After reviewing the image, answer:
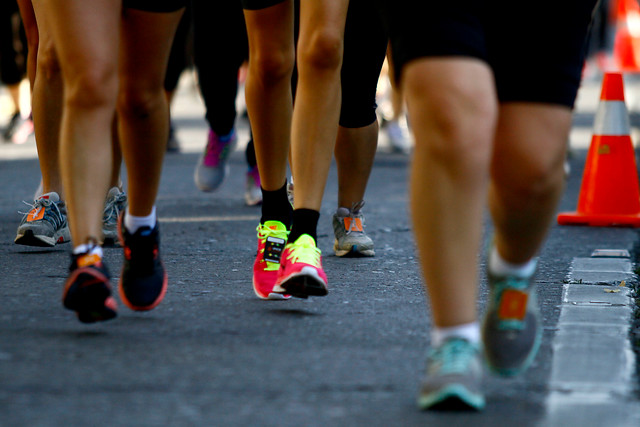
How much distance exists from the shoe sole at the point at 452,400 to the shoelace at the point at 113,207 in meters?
2.78

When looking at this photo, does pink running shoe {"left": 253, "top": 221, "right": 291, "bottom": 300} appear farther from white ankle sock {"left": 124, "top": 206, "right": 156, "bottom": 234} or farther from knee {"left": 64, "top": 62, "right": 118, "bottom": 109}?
knee {"left": 64, "top": 62, "right": 118, "bottom": 109}

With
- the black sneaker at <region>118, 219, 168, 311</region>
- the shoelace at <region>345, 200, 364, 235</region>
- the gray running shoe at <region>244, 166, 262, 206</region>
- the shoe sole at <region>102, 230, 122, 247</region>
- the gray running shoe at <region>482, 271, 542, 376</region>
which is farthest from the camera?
the gray running shoe at <region>244, 166, 262, 206</region>

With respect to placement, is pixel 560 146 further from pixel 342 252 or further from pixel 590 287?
pixel 342 252

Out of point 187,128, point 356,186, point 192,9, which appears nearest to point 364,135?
point 356,186

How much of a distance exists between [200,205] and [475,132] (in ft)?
14.1

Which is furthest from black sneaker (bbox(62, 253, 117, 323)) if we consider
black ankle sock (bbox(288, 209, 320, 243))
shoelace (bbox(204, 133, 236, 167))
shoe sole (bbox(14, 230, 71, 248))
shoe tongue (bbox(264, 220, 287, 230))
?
shoelace (bbox(204, 133, 236, 167))

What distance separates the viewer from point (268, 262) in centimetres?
358

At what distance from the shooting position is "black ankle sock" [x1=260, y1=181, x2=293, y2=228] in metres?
3.68

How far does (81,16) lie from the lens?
2963mm

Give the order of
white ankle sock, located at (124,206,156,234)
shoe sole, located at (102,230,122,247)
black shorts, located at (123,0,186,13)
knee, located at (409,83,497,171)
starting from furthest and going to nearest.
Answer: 1. shoe sole, located at (102,230,122,247)
2. white ankle sock, located at (124,206,156,234)
3. black shorts, located at (123,0,186,13)
4. knee, located at (409,83,497,171)

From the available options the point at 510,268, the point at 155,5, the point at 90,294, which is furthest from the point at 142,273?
the point at 510,268

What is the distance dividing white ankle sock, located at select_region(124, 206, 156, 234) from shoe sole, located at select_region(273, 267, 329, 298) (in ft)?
1.39

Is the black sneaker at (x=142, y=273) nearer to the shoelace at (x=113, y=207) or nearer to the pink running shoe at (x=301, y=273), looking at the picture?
the pink running shoe at (x=301, y=273)

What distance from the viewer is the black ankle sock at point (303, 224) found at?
3426 mm
